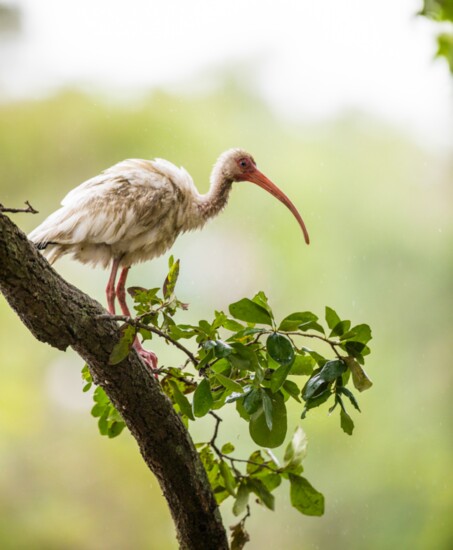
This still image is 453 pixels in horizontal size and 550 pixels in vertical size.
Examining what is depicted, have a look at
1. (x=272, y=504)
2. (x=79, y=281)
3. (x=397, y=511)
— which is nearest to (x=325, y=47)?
(x=79, y=281)

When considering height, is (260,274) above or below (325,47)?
below

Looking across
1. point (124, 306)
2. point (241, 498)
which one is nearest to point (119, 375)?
point (241, 498)

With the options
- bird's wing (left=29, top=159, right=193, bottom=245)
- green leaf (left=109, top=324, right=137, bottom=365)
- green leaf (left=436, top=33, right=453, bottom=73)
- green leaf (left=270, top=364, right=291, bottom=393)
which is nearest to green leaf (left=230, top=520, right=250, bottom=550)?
green leaf (left=270, top=364, right=291, bottom=393)

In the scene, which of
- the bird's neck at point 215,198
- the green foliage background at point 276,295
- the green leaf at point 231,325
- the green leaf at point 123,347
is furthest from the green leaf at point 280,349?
the green foliage background at point 276,295

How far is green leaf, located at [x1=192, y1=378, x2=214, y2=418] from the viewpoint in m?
1.42

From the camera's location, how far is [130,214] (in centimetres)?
205

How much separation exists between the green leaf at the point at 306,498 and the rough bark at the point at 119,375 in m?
0.17

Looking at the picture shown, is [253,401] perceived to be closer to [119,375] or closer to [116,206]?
[119,375]

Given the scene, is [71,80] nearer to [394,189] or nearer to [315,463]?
[394,189]

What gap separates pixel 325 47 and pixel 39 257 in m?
2.82

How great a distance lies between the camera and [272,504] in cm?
178

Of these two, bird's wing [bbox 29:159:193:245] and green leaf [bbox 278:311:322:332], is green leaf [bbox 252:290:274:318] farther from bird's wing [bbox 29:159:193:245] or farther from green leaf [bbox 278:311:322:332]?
bird's wing [bbox 29:159:193:245]

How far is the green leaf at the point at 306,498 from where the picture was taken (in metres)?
1.72

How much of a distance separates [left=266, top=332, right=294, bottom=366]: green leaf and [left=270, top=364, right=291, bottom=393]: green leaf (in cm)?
2
